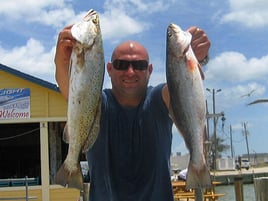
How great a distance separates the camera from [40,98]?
1425 cm

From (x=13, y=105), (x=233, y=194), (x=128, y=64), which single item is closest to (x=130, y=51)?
(x=128, y=64)

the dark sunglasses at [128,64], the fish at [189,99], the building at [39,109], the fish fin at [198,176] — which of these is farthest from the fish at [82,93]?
the building at [39,109]

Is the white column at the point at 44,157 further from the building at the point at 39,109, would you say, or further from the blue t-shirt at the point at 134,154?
the blue t-shirt at the point at 134,154

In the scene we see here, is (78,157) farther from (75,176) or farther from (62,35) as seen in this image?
(62,35)

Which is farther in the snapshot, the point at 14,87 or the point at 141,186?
the point at 14,87

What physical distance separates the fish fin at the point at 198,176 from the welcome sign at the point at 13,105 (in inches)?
450

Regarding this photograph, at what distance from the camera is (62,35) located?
3289 mm

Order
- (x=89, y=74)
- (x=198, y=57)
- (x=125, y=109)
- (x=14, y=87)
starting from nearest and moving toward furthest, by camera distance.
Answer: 1. (x=89, y=74)
2. (x=198, y=57)
3. (x=125, y=109)
4. (x=14, y=87)

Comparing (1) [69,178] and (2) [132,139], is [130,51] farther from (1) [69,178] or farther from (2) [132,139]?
(1) [69,178]

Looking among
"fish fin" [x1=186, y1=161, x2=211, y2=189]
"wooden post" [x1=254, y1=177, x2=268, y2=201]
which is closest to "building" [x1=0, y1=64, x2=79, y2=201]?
"wooden post" [x1=254, y1=177, x2=268, y2=201]

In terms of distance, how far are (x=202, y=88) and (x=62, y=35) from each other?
38.4 inches

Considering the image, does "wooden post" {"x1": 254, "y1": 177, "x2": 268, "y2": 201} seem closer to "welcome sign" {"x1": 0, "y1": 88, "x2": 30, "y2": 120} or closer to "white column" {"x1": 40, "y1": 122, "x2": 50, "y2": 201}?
"white column" {"x1": 40, "y1": 122, "x2": 50, "y2": 201}

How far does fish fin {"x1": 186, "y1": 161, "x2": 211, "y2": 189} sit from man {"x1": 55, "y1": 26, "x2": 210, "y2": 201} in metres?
0.41

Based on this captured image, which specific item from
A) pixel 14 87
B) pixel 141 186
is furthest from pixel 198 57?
pixel 14 87
